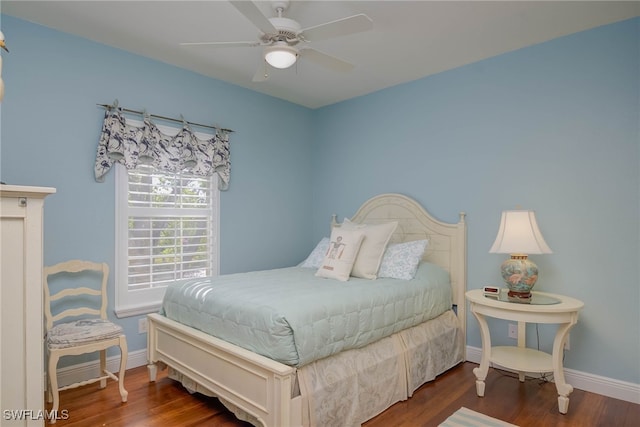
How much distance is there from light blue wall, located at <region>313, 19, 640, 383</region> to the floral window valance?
1.79m

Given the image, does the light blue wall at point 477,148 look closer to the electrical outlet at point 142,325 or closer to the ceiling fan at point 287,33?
the electrical outlet at point 142,325

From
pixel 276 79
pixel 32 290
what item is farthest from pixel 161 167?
pixel 32 290

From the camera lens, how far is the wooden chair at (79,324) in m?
2.31

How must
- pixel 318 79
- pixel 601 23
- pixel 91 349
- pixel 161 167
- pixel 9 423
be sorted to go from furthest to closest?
pixel 318 79, pixel 161 167, pixel 601 23, pixel 91 349, pixel 9 423

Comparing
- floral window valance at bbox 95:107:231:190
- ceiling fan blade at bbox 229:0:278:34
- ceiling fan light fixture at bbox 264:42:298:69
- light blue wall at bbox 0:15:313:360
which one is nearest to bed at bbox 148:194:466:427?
light blue wall at bbox 0:15:313:360

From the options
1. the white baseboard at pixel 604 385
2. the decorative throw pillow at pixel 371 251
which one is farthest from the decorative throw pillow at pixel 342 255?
the white baseboard at pixel 604 385

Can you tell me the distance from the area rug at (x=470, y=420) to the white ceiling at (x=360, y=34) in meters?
2.57

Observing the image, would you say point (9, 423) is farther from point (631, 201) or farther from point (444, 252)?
point (631, 201)

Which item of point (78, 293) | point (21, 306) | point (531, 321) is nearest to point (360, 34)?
point (531, 321)

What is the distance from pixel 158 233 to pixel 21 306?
6.20ft

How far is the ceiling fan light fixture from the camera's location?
2.21 meters

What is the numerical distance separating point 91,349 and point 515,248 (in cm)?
288

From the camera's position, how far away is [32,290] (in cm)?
141

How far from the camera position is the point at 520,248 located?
2523mm
